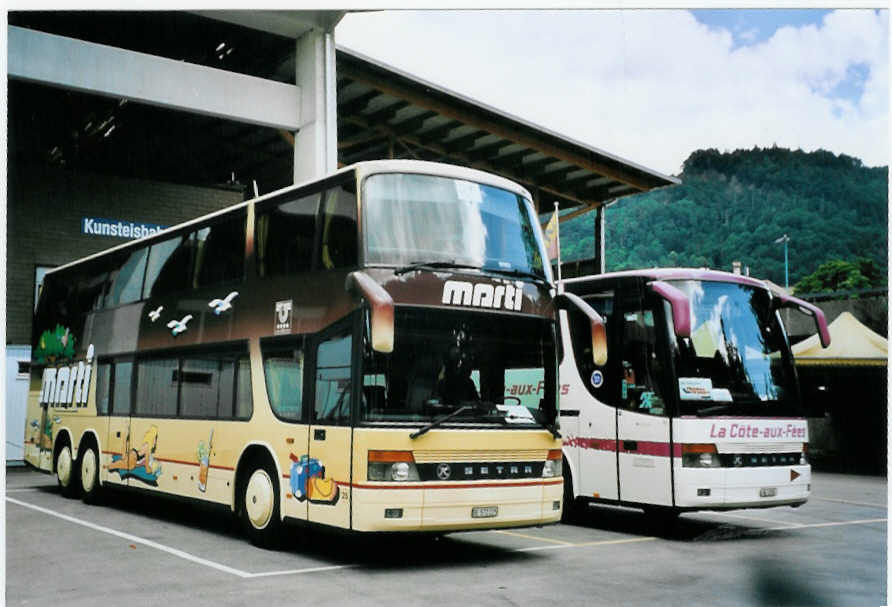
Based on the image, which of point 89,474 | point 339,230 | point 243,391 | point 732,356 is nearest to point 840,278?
point 732,356

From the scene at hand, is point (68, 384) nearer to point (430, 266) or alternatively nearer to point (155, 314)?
point (155, 314)

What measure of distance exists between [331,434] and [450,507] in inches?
50.1

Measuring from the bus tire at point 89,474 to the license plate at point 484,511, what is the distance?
7.43m

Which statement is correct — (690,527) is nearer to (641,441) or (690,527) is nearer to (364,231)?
(641,441)

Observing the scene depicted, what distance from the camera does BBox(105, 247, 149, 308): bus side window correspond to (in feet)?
43.3

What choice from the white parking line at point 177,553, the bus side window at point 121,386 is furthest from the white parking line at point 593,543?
the bus side window at point 121,386

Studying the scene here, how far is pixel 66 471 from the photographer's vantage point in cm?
1495

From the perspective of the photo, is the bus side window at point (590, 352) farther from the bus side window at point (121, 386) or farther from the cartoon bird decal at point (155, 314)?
the bus side window at point (121, 386)

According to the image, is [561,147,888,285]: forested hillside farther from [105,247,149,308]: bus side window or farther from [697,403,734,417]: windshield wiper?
[105,247,149,308]: bus side window

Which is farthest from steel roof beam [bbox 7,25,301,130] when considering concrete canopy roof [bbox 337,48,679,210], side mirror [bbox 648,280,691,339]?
side mirror [bbox 648,280,691,339]

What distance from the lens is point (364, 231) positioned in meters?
8.85

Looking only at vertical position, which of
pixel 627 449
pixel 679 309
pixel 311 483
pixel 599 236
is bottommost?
pixel 311 483

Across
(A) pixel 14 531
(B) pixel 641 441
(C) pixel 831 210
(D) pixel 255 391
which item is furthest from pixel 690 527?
(A) pixel 14 531

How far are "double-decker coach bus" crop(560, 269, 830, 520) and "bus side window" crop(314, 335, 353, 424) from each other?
3363 millimetres
